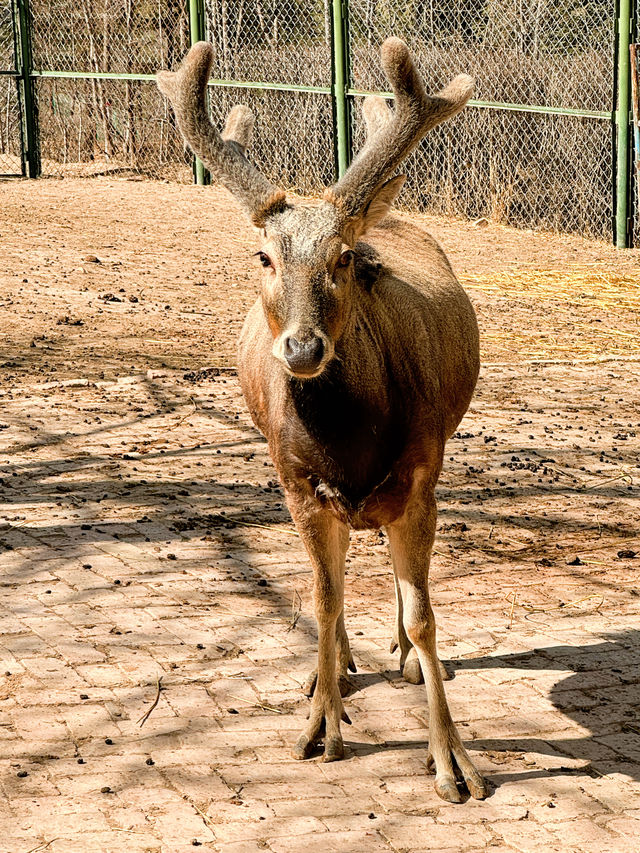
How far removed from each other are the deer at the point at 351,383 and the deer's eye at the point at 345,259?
2cm

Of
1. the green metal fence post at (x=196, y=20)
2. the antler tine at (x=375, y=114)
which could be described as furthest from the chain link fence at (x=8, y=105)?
the antler tine at (x=375, y=114)

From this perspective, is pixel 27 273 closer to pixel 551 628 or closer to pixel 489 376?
pixel 489 376

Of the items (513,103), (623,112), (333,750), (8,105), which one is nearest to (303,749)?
(333,750)

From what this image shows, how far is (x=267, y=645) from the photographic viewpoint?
5.71 metres

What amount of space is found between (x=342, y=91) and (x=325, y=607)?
1298 cm

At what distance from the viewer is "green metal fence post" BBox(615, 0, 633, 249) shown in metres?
14.2

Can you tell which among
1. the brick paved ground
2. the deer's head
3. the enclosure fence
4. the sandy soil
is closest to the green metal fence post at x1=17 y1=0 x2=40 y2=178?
the enclosure fence

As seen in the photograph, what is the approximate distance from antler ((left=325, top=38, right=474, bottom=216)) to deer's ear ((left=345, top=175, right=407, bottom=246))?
0.15ft

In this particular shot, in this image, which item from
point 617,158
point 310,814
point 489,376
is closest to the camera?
point 310,814

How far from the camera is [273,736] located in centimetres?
495

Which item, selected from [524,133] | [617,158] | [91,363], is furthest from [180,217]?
[91,363]

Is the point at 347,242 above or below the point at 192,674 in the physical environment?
above

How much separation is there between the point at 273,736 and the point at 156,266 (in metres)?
9.48

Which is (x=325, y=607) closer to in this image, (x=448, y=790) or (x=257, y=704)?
(x=257, y=704)
